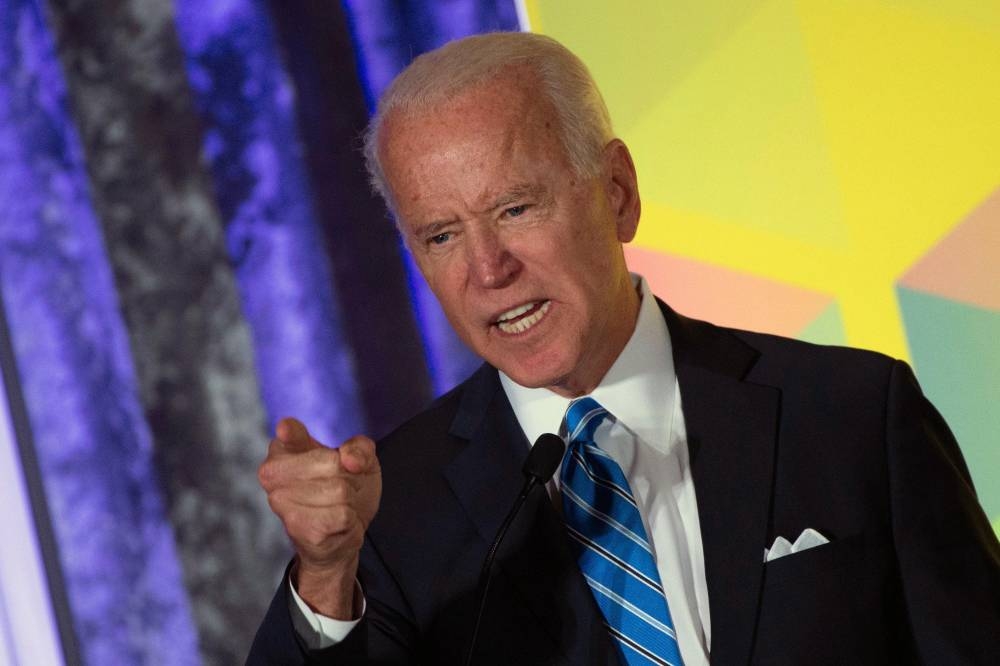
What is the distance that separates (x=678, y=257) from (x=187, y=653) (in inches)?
50.5

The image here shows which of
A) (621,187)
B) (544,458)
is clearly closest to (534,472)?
(544,458)

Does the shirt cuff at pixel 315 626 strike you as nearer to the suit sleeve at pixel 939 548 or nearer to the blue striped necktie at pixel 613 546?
the blue striped necktie at pixel 613 546

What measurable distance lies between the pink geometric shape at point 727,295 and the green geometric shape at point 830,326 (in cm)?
1

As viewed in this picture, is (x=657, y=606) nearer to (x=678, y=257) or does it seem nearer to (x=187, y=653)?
(x=678, y=257)

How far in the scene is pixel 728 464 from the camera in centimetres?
175

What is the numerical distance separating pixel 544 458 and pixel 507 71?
0.60 meters

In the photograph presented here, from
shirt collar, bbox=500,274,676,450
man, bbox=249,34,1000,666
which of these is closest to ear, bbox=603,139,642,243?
man, bbox=249,34,1000,666

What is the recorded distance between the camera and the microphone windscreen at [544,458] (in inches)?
60.3

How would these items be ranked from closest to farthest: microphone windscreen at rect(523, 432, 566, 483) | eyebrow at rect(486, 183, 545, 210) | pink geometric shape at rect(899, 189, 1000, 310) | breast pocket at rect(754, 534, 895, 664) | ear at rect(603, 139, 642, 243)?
microphone windscreen at rect(523, 432, 566, 483), breast pocket at rect(754, 534, 895, 664), eyebrow at rect(486, 183, 545, 210), ear at rect(603, 139, 642, 243), pink geometric shape at rect(899, 189, 1000, 310)

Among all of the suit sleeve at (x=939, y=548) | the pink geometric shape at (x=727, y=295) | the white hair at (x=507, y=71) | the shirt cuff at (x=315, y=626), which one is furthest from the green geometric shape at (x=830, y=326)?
the shirt cuff at (x=315, y=626)

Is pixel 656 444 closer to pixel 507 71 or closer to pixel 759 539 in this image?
pixel 759 539

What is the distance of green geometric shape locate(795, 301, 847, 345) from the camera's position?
8.04 ft

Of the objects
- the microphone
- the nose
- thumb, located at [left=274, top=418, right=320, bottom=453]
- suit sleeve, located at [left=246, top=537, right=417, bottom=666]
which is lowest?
suit sleeve, located at [left=246, top=537, right=417, bottom=666]

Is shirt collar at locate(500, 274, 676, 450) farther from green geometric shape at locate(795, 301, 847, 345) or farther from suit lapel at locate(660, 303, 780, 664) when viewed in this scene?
green geometric shape at locate(795, 301, 847, 345)
